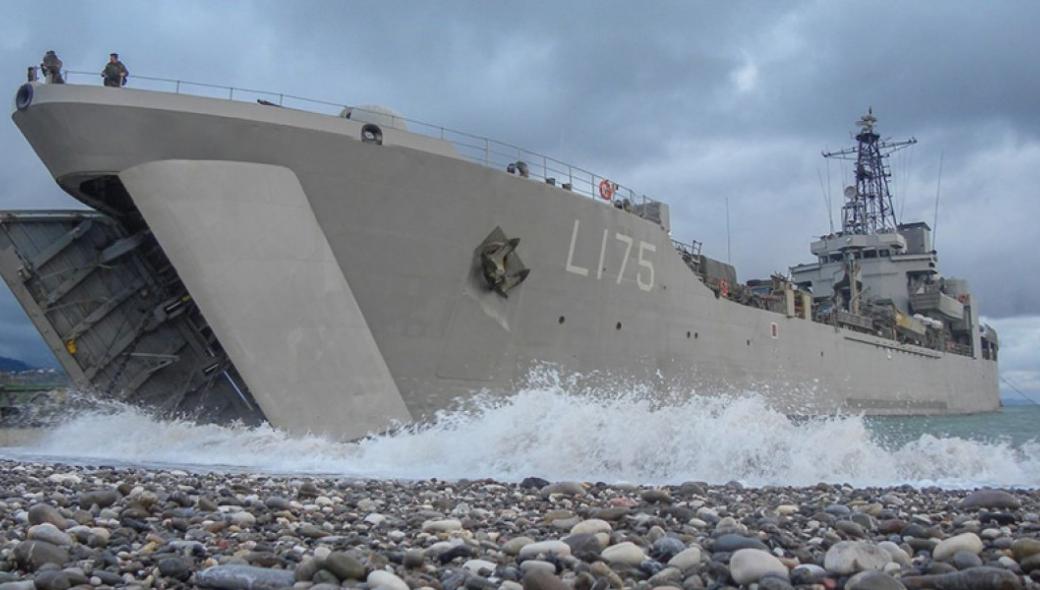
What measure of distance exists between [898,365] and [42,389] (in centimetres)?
2520

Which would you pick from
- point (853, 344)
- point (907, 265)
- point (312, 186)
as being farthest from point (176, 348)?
point (907, 265)

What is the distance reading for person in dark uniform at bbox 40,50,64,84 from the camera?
9703 mm

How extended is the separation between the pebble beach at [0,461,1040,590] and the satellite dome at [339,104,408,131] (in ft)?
19.8

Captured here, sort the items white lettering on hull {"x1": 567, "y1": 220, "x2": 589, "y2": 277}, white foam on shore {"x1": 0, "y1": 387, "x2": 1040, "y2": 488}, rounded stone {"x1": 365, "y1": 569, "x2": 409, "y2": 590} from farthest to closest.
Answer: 1. white lettering on hull {"x1": 567, "y1": 220, "x2": 589, "y2": 277}
2. white foam on shore {"x1": 0, "y1": 387, "x2": 1040, "y2": 488}
3. rounded stone {"x1": 365, "y1": 569, "x2": 409, "y2": 590}

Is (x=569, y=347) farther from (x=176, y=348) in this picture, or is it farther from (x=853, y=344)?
(x=853, y=344)

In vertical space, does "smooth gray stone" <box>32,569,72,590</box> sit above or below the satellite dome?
below

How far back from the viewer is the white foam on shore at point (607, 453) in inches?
360

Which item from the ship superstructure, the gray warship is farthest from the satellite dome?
the ship superstructure

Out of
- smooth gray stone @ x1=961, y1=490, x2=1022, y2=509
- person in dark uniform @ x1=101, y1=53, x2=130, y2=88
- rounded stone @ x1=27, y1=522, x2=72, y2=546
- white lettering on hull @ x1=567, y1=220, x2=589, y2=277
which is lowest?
smooth gray stone @ x1=961, y1=490, x2=1022, y2=509

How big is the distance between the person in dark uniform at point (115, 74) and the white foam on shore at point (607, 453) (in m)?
4.35

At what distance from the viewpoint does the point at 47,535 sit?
3773 millimetres

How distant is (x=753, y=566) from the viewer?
10.8 ft

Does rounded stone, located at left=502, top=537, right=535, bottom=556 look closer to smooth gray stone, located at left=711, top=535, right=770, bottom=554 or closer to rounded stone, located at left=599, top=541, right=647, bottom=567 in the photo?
rounded stone, located at left=599, top=541, right=647, bottom=567

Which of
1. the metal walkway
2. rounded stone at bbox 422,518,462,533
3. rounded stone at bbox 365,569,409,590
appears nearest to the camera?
rounded stone at bbox 365,569,409,590
